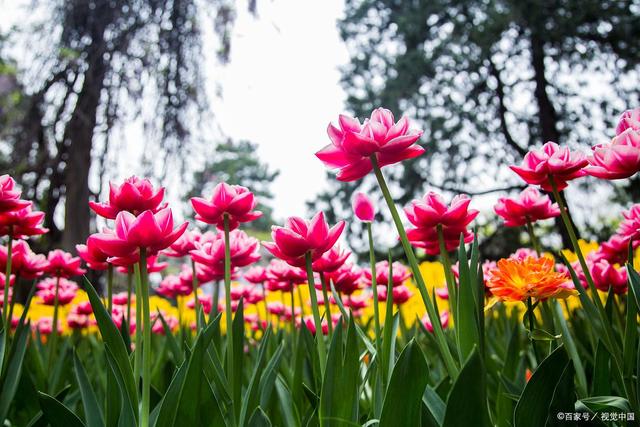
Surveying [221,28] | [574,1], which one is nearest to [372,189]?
[574,1]

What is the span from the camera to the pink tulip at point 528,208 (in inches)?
41.1

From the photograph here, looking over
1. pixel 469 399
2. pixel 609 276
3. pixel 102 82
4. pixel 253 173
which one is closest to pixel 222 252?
pixel 469 399

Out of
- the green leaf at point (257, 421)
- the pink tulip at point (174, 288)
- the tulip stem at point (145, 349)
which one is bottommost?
the green leaf at point (257, 421)

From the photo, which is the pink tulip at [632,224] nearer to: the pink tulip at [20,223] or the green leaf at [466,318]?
the green leaf at [466,318]

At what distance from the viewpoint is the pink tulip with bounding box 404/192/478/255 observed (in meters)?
0.82

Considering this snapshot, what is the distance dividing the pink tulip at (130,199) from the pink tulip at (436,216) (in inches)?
18.8

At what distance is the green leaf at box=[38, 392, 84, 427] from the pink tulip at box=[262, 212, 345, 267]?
0.40 meters

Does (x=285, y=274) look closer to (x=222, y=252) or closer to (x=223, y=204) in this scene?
(x=222, y=252)

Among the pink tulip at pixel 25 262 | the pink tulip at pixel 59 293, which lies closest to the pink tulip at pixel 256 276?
the pink tulip at pixel 25 262

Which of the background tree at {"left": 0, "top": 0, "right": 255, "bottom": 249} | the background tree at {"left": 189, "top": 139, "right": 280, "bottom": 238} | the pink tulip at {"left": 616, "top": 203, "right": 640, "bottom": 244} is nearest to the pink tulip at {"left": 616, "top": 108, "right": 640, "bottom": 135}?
the pink tulip at {"left": 616, "top": 203, "right": 640, "bottom": 244}

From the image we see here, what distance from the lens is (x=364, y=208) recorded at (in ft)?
2.96

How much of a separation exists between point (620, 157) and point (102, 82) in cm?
428

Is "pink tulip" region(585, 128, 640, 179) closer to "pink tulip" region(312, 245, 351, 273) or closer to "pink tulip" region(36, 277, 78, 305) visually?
"pink tulip" region(312, 245, 351, 273)

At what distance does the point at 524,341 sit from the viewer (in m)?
1.83
